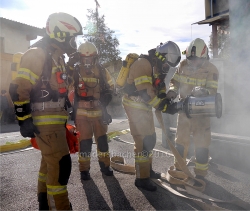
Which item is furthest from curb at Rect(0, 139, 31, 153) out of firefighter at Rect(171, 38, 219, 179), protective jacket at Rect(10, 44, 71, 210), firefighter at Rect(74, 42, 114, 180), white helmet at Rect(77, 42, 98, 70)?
firefighter at Rect(171, 38, 219, 179)

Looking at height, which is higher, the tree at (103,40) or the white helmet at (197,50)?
the tree at (103,40)

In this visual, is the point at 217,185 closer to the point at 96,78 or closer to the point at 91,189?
the point at 91,189

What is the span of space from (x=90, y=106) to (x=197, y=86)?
1.69 metres

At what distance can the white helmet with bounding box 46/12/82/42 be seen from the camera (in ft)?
8.78

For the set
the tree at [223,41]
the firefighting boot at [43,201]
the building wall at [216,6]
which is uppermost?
the building wall at [216,6]

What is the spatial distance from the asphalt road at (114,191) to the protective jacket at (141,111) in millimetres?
398

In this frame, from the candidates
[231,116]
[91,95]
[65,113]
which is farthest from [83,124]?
[231,116]

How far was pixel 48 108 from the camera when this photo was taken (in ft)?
8.47

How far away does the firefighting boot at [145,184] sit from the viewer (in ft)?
11.1

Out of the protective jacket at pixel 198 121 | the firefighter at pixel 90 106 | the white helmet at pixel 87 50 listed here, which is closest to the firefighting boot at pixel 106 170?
the firefighter at pixel 90 106

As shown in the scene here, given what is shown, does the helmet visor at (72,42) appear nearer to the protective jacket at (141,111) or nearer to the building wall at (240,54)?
the protective jacket at (141,111)

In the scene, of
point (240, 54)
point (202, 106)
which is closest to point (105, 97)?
point (202, 106)

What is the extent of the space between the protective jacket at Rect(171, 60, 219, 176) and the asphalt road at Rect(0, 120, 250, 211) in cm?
41

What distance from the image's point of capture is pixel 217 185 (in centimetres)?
362
